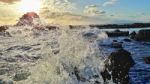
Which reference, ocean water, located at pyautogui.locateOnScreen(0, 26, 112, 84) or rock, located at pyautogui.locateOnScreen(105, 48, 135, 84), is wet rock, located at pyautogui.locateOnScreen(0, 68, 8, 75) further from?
rock, located at pyautogui.locateOnScreen(105, 48, 135, 84)

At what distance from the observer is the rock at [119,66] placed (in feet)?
80.4

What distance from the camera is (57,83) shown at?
17.5 m

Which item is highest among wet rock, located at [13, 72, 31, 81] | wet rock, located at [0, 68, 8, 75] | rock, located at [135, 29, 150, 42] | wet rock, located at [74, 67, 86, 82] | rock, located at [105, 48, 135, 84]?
wet rock, located at [74, 67, 86, 82]

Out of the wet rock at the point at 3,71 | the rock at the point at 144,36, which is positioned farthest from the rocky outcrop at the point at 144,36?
the wet rock at the point at 3,71

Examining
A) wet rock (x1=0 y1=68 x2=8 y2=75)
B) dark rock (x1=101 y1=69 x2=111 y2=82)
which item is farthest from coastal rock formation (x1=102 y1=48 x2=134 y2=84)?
wet rock (x1=0 y1=68 x2=8 y2=75)

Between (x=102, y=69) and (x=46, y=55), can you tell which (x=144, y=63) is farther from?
(x=46, y=55)

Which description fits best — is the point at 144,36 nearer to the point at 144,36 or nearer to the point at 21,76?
the point at 144,36

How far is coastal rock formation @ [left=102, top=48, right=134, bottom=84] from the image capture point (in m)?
24.5

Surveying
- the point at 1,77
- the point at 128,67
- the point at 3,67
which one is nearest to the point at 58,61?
the point at 1,77

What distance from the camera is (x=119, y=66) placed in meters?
26.7

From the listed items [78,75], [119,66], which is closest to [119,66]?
[119,66]

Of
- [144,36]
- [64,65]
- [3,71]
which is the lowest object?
[144,36]

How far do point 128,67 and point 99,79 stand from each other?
335 inches

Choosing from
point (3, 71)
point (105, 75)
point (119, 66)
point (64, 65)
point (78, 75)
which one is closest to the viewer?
point (64, 65)
